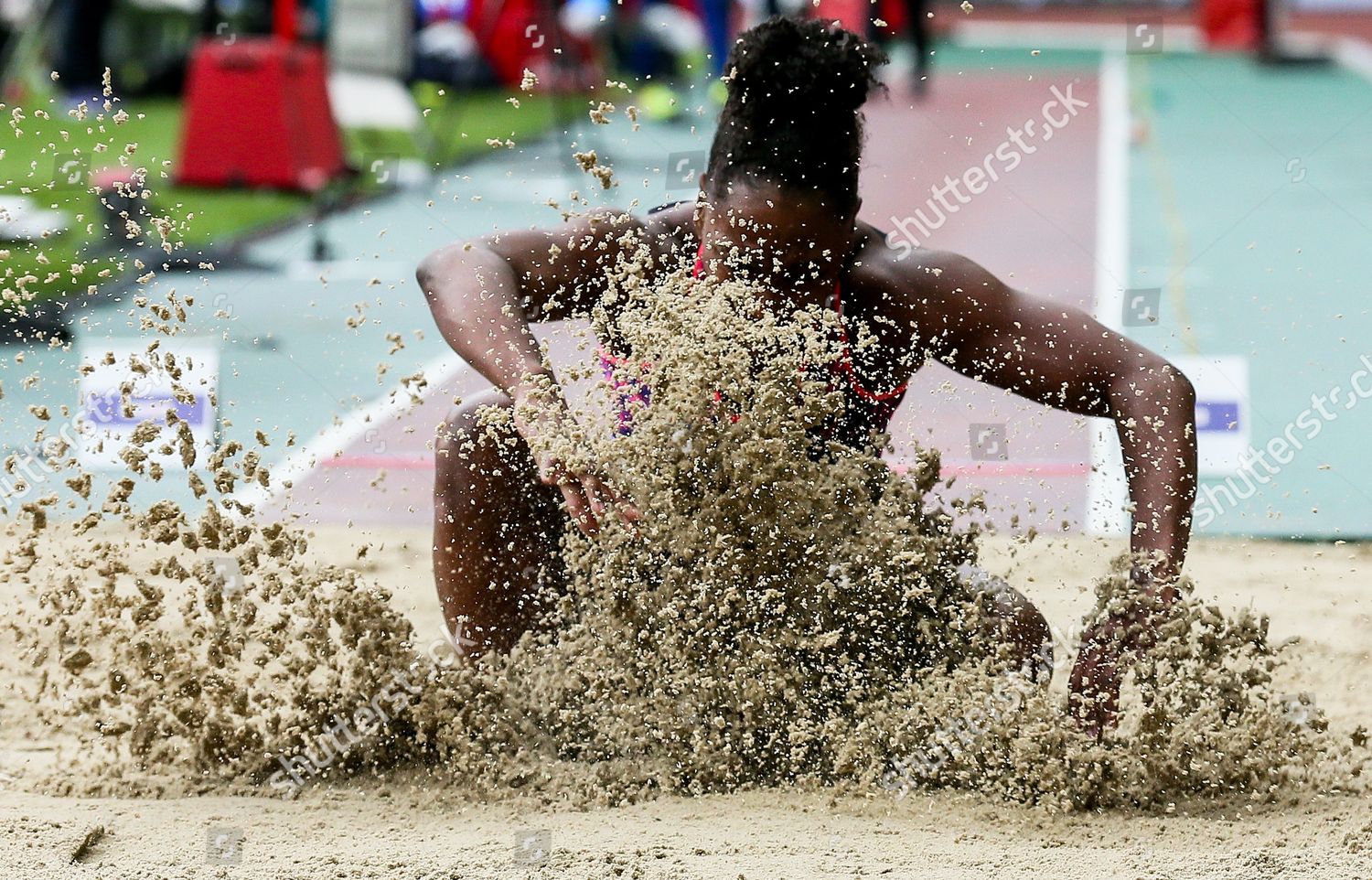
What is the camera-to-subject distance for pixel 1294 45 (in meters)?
21.8

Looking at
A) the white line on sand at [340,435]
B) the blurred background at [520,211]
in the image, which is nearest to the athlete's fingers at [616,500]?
the blurred background at [520,211]

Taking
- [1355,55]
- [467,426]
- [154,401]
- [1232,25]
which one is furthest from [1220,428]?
[1232,25]

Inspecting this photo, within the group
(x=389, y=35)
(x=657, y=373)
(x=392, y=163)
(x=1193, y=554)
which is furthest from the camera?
(x=389, y=35)

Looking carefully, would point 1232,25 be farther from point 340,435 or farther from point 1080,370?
point 1080,370

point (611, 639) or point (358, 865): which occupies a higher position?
point (611, 639)

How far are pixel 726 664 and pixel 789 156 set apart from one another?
836 millimetres

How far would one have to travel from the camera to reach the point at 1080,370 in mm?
2896

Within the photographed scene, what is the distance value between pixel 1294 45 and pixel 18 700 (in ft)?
69.1

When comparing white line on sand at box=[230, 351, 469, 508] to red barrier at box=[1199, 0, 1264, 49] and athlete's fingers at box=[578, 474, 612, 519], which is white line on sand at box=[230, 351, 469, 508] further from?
red barrier at box=[1199, 0, 1264, 49]

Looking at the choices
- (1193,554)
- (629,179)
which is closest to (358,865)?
(1193,554)

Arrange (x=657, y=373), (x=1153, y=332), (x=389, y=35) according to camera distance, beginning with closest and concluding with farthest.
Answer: (x=657, y=373) < (x=1153, y=332) < (x=389, y=35)

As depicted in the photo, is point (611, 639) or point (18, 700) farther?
point (18, 700)

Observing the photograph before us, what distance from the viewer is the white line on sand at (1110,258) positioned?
4.85 m

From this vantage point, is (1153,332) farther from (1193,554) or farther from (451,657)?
(451,657)
